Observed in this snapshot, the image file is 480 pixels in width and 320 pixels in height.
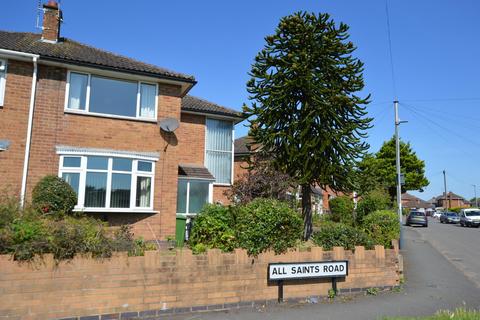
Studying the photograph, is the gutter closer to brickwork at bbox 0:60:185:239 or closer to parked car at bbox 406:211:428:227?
brickwork at bbox 0:60:185:239

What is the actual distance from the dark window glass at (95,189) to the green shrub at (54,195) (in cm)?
91

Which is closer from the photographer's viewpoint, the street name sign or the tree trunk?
the street name sign

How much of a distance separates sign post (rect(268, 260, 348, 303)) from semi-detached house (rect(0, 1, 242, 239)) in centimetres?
648

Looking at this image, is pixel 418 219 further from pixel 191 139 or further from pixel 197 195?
pixel 197 195

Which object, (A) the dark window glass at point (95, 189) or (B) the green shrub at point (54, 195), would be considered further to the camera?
(A) the dark window glass at point (95, 189)

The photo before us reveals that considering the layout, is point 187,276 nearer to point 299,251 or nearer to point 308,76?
point 299,251

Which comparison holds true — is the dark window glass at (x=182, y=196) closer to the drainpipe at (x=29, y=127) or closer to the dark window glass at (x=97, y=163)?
the dark window glass at (x=97, y=163)

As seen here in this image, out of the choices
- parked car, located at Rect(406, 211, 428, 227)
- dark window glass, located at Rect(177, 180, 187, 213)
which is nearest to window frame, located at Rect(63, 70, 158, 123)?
dark window glass, located at Rect(177, 180, 187, 213)

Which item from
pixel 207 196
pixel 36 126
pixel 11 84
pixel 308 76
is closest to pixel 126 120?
pixel 36 126

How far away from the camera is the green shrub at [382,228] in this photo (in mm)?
9586

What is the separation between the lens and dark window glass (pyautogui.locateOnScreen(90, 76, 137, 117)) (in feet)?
41.1

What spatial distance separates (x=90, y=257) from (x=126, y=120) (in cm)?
739

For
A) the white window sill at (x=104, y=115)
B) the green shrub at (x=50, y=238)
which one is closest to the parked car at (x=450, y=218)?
the white window sill at (x=104, y=115)

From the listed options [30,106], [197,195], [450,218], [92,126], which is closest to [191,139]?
[197,195]
